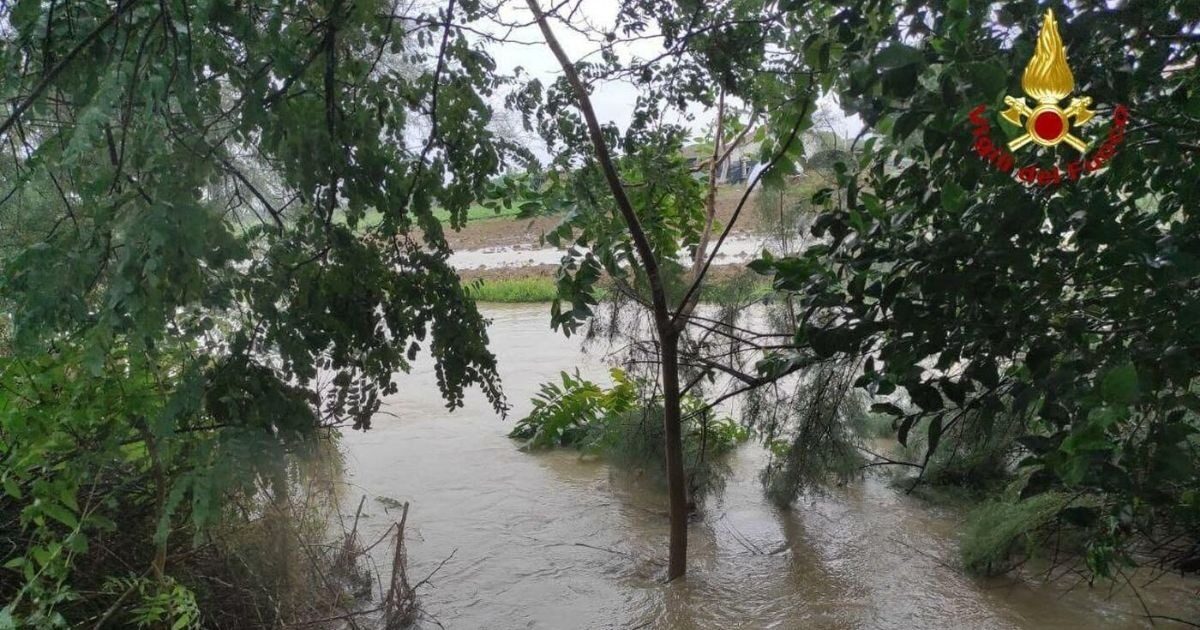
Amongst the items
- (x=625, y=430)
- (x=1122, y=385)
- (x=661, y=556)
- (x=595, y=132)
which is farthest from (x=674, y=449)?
(x=1122, y=385)

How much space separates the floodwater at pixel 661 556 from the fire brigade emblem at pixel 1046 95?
2813mm

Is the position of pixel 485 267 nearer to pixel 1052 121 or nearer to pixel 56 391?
pixel 56 391

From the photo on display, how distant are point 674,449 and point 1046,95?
258 cm

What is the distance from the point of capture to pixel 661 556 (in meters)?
4.64

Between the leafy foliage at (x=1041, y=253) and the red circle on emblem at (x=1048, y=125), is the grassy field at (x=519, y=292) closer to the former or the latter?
the leafy foliage at (x=1041, y=253)

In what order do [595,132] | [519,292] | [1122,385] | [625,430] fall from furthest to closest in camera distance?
[519,292] < [625,430] < [595,132] < [1122,385]

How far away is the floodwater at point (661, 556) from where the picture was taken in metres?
3.86

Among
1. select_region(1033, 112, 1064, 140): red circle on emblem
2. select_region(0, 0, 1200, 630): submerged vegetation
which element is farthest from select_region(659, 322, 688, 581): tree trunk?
select_region(1033, 112, 1064, 140): red circle on emblem

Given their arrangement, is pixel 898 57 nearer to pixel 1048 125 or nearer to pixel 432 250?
pixel 1048 125

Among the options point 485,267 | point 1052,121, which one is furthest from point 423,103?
point 485,267

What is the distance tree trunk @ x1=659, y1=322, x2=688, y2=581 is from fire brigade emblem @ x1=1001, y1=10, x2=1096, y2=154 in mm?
2215

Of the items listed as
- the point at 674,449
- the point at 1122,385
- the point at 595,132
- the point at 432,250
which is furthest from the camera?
the point at 674,449

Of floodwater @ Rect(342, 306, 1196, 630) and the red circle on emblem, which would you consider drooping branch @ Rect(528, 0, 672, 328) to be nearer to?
floodwater @ Rect(342, 306, 1196, 630)

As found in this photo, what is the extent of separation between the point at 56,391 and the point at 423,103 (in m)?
1.26
